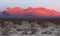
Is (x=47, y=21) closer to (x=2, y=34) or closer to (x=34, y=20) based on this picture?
(x=34, y=20)

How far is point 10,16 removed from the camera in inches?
73.2

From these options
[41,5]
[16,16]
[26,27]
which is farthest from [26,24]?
[41,5]

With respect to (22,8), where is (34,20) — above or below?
below

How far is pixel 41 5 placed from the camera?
6.11 ft

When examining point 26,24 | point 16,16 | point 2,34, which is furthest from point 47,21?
point 2,34

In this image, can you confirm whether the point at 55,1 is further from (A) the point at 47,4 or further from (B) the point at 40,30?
(B) the point at 40,30

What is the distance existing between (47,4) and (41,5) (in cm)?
7

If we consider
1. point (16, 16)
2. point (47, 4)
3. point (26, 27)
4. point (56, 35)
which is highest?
point (47, 4)

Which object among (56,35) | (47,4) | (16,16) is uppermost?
(47,4)

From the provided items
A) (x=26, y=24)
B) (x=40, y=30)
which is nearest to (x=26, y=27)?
(x=26, y=24)

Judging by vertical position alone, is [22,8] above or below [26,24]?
above

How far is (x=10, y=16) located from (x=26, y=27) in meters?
0.23

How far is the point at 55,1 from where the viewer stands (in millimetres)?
1850

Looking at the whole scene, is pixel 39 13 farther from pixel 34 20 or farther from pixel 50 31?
pixel 50 31
